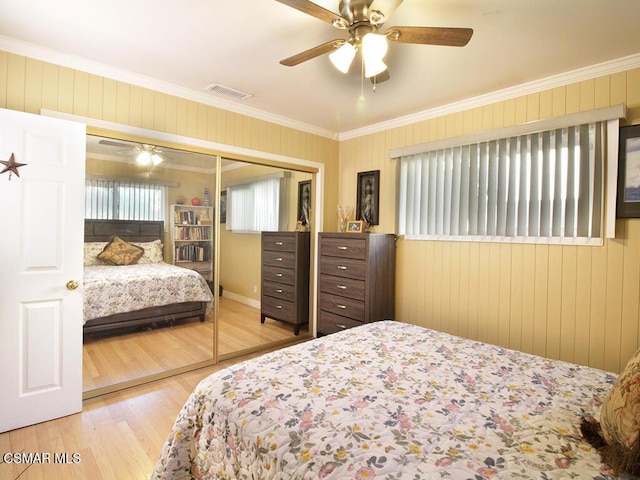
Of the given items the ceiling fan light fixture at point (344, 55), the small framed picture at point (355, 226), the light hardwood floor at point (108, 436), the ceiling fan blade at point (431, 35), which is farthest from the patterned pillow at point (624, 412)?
the small framed picture at point (355, 226)

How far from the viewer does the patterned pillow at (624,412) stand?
3.19 ft

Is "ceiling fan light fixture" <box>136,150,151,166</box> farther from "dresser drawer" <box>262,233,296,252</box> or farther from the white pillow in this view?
"dresser drawer" <box>262,233,296,252</box>

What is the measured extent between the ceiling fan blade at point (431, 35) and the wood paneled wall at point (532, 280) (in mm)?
1452

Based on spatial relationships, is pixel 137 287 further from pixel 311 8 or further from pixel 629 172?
pixel 629 172

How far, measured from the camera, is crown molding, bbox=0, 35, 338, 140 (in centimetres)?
219

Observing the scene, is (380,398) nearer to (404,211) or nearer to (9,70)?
(404,211)

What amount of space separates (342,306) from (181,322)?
5.01 ft

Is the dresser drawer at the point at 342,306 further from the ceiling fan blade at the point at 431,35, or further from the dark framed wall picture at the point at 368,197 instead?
the ceiling fan blade at the point at 431,35

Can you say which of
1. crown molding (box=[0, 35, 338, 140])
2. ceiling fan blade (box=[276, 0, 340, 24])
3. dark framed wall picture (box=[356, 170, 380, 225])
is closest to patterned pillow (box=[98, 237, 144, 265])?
crown molding (box=[0, 35, 338, 140])

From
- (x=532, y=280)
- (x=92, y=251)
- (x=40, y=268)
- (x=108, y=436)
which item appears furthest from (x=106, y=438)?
(x=532, y=280)

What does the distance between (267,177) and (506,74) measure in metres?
2.30

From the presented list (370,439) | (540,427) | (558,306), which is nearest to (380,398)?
(370,439)

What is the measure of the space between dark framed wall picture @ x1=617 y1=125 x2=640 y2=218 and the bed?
10.7ft

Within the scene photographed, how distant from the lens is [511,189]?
270 cm
